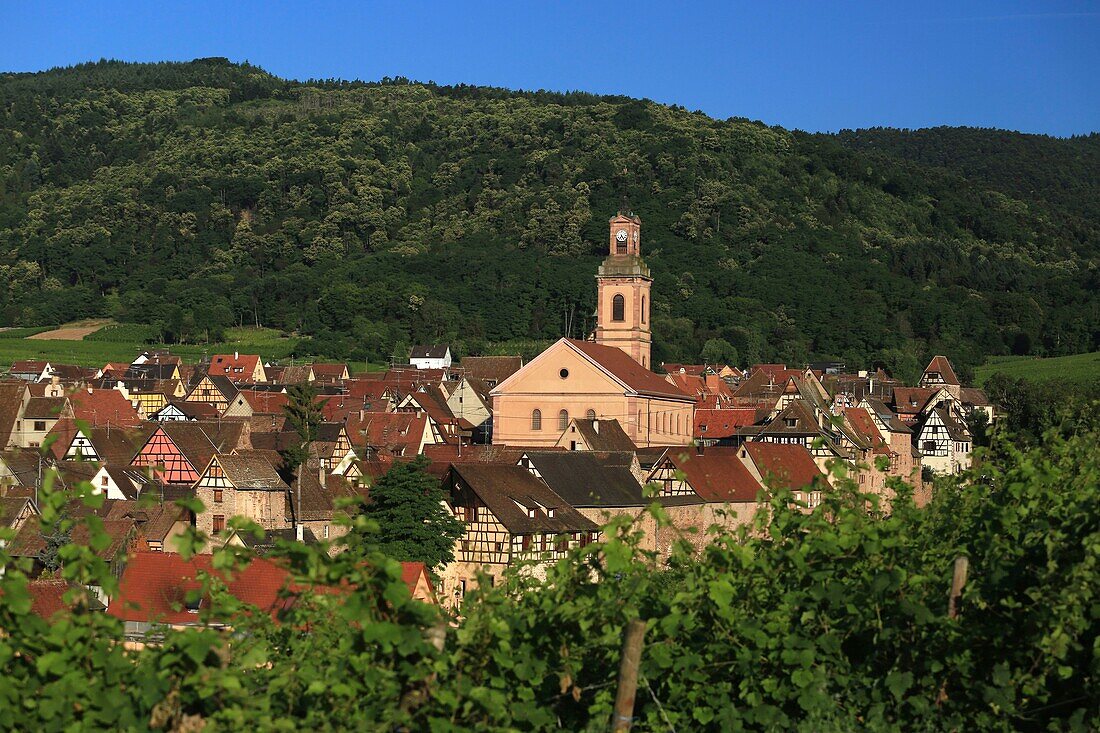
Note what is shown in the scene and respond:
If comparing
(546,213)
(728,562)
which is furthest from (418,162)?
(728,562)

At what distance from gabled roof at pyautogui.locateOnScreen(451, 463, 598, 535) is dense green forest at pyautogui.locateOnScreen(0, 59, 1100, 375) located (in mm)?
72646

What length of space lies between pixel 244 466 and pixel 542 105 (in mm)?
142936

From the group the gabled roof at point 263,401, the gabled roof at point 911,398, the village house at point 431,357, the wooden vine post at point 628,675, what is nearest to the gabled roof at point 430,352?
the village house at point 431,357

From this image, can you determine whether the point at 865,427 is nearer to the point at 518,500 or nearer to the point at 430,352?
the point at 518,500

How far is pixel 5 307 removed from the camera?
132000 millimetres

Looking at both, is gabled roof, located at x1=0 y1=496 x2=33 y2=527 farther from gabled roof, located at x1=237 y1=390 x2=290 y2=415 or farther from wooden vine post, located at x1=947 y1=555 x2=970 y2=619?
gabled roof, located at x1=237 y1=390 x2=290 y2=415

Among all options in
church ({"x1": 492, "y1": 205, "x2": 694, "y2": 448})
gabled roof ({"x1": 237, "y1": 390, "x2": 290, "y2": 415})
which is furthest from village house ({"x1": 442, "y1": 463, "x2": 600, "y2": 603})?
gabled roof ({"x1": 237, "y1": 390, "x2": 290, "y2": 415})

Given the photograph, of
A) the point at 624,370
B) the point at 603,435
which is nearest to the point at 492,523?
the point at 603,435

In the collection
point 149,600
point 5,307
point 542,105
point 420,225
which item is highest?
point 542,105

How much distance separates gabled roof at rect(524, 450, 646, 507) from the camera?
38875 millimetres

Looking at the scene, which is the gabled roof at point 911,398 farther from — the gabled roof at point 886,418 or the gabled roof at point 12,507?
the gabled roof at point 12,507

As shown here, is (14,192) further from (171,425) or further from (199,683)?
(199,683)

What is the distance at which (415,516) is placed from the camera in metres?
32.7

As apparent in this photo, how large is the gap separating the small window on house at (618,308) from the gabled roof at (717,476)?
57.4ft
